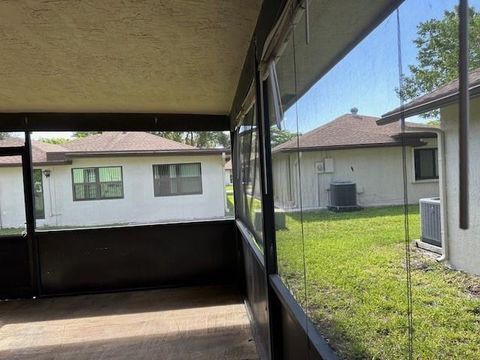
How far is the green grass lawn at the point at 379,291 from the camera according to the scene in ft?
1.79

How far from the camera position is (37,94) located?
12.0 feet

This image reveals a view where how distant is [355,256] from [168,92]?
3.15 m

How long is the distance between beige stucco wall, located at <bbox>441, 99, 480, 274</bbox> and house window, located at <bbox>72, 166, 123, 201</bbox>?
4.85m

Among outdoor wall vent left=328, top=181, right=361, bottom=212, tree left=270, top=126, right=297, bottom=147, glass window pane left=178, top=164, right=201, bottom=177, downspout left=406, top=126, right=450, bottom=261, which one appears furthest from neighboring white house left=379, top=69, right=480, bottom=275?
glass window pane left=178, top=164, right=201, bottom=177

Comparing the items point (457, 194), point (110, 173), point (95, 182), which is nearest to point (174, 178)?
point (110, 173)

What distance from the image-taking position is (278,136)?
185 cm

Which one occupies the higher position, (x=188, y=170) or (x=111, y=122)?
(x=111, y=122)

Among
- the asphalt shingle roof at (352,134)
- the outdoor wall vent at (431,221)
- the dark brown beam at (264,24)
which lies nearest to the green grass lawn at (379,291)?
the outdoor wall vent at (431,221)

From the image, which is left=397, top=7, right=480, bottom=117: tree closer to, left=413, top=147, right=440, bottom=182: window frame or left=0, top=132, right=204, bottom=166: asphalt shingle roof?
left=413, top=147, right=440, bottom=182: window frame

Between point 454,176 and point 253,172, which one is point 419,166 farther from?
point 253,172

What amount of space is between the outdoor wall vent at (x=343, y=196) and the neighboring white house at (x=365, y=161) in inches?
0.6

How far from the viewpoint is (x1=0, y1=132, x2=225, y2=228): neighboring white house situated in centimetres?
494

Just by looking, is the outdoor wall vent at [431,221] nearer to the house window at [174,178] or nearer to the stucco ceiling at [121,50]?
the stucco ceiling at [121,50]

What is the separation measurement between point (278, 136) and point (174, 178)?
11.1ft
